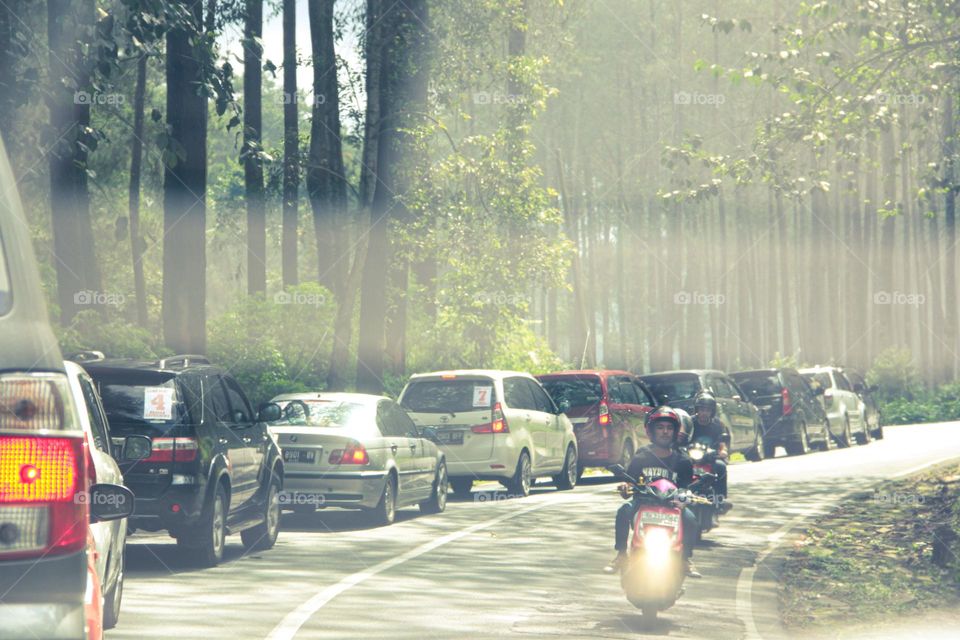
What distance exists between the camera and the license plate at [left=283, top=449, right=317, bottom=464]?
16500mm

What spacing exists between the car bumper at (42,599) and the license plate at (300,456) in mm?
12300

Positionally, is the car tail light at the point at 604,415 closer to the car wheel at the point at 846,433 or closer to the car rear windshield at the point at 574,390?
the car rear windshield at the point at 574,390

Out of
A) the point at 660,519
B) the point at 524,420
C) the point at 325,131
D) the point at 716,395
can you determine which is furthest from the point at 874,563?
the point at 325,131

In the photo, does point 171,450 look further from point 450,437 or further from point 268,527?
point 450,437

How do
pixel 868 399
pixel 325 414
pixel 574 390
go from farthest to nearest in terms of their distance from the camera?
pixel 868 399, pixel 574 390, pixel 325 414

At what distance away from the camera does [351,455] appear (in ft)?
53.9

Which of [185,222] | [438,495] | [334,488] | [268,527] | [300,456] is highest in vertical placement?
[185,222]

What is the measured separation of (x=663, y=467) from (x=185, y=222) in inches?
505

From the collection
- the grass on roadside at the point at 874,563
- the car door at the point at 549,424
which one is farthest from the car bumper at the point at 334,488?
the car door at the point at 549,424

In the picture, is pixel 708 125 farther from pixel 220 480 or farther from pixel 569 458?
pixel 220 480

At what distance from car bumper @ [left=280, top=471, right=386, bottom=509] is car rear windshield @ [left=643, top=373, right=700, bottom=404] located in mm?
11713

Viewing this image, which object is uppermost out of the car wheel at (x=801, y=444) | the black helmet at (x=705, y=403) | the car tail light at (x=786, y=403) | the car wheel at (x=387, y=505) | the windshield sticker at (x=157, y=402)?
the windshield sticker at (x=157, y=402)

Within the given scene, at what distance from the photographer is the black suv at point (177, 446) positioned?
490 inches

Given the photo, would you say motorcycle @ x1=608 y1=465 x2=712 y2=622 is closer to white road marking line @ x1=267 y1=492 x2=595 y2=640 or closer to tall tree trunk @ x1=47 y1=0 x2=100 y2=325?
white road marking line @ x1=267 y1=492 x2=595 y2=640
